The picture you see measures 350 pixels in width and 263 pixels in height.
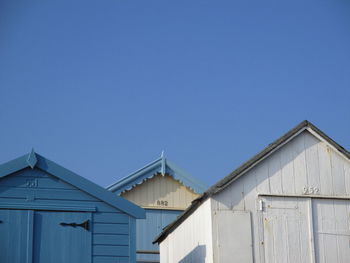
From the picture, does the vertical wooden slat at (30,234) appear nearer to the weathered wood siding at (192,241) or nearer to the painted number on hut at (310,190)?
the weathered wood siding at (192,241)

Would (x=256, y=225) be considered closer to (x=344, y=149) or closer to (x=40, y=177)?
(x=344, y=149)

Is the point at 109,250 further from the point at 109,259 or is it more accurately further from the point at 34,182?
the point at 34,182

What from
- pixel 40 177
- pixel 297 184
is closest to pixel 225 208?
pixel 297 184

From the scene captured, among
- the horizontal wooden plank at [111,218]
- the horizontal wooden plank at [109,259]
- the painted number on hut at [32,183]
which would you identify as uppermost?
the painted number on hut at [32,183]

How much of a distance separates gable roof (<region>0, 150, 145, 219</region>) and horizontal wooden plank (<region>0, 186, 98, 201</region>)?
148 mm

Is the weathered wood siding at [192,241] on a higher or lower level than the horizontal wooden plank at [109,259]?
higher

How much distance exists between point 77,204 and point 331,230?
6.33 metres

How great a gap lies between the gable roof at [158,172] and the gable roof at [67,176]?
821 cm

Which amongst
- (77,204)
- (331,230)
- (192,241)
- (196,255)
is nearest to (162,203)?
(192,241)

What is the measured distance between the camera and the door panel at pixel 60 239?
14.2 meters

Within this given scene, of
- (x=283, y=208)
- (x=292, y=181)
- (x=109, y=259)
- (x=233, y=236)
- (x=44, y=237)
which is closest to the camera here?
(x=44, y=237)

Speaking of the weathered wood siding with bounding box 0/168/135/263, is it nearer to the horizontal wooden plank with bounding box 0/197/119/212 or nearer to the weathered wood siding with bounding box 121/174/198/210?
the horizontal wooden plank with bounding box 0/197/119/212

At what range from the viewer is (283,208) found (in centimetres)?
1719

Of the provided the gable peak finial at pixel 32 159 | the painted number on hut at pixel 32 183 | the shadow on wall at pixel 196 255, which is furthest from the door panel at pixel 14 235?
the shadow on wall at pixel 196 255
